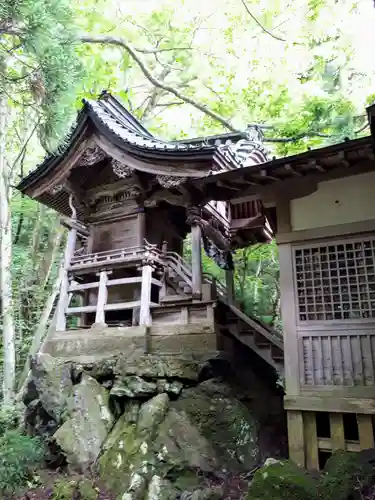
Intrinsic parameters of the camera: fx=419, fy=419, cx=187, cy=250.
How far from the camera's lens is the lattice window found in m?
6.34

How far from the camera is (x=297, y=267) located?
6.89 metres

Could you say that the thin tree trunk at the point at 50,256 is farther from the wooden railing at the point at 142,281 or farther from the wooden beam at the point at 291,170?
the wooden beam at the point at 291,170

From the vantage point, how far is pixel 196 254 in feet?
29.4

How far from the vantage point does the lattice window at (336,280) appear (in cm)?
634

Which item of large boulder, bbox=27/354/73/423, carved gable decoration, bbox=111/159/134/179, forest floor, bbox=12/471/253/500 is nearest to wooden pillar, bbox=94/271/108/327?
large boulder, bbox=27/354/73/423

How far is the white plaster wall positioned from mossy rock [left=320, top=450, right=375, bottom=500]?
344 centimetres

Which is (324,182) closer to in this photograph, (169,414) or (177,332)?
(177,332)

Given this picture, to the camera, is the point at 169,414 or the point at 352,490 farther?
the point at 169,414

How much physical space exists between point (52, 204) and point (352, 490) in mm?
9739

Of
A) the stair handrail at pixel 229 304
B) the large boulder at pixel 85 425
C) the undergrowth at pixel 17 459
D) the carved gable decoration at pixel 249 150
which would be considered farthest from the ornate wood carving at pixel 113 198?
the undergrowth at pixel 17 459

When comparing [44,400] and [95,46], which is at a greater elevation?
[95,46]

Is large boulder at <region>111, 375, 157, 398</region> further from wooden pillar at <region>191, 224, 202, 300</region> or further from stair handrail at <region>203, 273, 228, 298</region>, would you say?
stair handrail at <region>203, 273, 228, 298</region>

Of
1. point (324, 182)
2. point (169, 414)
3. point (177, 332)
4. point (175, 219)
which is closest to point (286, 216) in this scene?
point (324, 182)

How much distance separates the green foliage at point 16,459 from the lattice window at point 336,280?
4.80 meters
